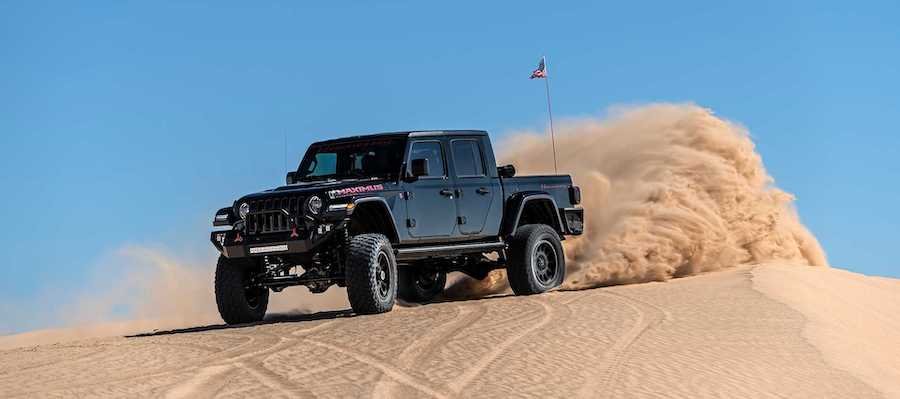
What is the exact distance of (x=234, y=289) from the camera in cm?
1430

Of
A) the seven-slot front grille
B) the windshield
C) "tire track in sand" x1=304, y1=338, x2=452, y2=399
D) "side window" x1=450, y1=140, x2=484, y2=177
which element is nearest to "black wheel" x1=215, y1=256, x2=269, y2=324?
the seven-slot front grille

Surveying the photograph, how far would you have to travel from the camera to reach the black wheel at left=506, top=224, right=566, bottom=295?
1600 cm

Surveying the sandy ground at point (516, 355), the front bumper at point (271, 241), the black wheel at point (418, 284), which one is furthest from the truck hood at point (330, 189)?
the black wheel at point (418, 284)

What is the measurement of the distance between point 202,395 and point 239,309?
5610 mm

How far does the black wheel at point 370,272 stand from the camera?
13.3m

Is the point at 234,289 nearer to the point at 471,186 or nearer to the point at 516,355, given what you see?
the point at 471,186

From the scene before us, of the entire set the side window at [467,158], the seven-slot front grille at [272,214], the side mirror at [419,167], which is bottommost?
the seven-slot front grille at [272,214]

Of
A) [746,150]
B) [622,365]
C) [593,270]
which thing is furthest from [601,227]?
[622,365]

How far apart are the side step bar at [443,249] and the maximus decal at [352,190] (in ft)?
2.87

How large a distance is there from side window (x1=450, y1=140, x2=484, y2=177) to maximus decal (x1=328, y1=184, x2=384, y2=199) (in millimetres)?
1585

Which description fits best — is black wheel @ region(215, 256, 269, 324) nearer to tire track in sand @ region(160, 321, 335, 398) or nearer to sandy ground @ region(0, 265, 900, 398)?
sandy ground @ region(0, 265, 900, 398)

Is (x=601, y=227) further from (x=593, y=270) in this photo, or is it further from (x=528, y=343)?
(x=528, y=343)

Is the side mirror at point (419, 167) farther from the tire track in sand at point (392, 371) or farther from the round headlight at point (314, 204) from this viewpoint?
the tire track in sand at point (392, 371)

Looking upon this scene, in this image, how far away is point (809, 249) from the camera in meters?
22.2
